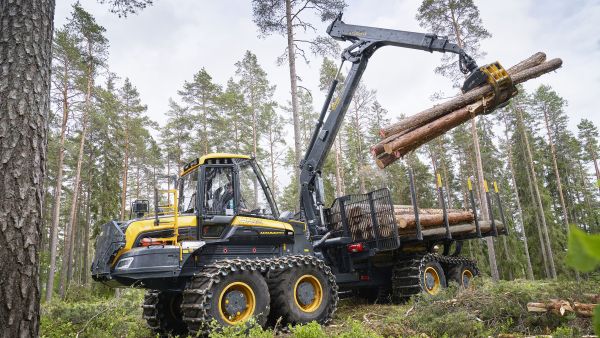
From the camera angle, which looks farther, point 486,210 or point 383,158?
point 486,210

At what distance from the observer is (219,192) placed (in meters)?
7.64

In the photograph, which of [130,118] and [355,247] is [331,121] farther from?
[130,118]

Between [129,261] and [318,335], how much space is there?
3.28m

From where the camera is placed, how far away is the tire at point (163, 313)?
25.7 feet

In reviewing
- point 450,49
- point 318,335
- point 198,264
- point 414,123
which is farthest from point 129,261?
point 450,49

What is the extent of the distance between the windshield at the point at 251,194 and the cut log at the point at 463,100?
269 cm

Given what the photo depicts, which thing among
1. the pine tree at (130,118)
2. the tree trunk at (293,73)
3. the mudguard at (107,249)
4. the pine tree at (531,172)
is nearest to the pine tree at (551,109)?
the pine tree at (531,172)

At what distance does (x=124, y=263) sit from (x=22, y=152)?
3511 millimetres

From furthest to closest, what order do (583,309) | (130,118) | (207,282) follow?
1. (130,118)
2. (207,282)
3. (583,309)

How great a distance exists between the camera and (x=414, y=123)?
8.41m

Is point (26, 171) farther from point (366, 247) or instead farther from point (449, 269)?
point (449, 269)

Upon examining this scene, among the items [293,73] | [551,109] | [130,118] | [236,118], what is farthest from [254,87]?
[551,109]

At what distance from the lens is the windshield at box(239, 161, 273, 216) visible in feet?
25.3

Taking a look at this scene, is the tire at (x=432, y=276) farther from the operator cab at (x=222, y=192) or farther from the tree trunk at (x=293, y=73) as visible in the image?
the tree trunk at (x=293, y=73)
